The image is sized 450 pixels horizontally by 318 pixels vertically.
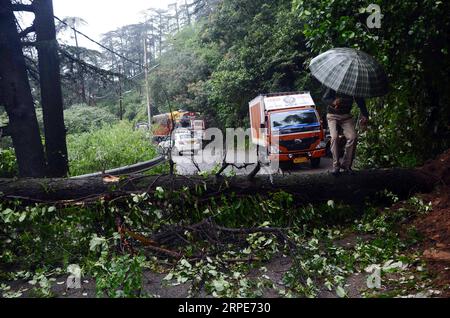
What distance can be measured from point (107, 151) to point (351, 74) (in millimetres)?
7965

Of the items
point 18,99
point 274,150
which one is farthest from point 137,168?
point 274,150

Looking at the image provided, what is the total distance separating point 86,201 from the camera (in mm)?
5355

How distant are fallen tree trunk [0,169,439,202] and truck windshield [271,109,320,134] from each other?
21.7 ft

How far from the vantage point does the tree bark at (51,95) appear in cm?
873

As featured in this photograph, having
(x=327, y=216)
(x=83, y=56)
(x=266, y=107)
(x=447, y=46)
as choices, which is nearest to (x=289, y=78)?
(x=266, y=107)

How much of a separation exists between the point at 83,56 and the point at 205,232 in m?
7.58

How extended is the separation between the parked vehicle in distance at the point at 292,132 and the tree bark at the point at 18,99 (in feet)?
24.8

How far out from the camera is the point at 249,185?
18.6 feet

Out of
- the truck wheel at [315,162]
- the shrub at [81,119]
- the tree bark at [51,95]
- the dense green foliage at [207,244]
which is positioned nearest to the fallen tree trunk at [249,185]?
the dense green foliage at [207,244]

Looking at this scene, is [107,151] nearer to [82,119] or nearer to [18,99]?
[18,99]

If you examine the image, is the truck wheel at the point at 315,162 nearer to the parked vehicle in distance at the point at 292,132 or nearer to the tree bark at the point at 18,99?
the parked vehicle in distance at the point at 292,132

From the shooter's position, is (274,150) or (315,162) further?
(315,162)

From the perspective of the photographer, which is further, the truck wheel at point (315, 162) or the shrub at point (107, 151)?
the truck wheel at point (315, 162)
